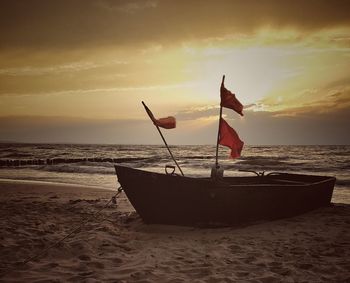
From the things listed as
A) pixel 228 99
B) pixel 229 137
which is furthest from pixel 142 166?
pixel 228 99


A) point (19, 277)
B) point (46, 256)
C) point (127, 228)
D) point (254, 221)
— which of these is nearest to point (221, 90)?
point (254, 221)

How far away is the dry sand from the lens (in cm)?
521

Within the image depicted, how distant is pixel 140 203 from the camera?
8562 mm

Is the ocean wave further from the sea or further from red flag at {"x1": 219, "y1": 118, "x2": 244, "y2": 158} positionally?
red flag at {"x1": 219, "y1": 118, "x2": 244, "y2": 158}

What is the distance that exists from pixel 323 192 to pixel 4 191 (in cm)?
1340

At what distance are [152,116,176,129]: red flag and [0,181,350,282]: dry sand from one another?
2.74 meters

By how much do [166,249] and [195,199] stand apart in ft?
6.07

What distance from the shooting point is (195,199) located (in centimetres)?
821

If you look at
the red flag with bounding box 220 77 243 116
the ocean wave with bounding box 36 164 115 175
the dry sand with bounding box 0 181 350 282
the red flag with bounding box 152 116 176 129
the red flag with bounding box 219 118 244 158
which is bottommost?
the ocean wave with bounding box 36 164 115 175

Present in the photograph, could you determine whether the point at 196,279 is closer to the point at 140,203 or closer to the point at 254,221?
the point at 140,203

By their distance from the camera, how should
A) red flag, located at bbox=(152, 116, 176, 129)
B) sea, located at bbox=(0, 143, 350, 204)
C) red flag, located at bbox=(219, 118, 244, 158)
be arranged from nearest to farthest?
red flag, located at bbox=(152, 116, 176, 129)
red flag, located at bbox=(219, 118, 244, 158)
sea, located at bbox=(0, 143, 350, 204)

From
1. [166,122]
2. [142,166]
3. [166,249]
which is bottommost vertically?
[142,166]

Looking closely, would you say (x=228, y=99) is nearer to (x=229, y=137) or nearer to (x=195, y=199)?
(x=229, y=137)

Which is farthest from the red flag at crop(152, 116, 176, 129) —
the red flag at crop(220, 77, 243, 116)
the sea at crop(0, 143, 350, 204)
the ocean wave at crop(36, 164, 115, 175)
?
the ocean wave at crop(36, 164, 115, 175)
